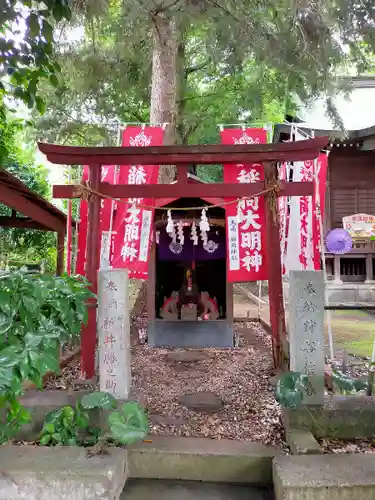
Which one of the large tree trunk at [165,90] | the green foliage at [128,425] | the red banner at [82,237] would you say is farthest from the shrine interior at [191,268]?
the green foliage at [128,425]

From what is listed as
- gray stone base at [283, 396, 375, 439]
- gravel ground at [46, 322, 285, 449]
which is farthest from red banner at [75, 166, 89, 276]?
gray stone base at [283, 396, 375, 439]

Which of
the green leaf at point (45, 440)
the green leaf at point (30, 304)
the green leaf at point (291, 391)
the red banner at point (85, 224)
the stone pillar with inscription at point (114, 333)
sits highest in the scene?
the red banner at point (85, 224)

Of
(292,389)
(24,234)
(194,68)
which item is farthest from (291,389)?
(194,68)

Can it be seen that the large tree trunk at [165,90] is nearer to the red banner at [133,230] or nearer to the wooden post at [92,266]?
the red banner at [133,230]

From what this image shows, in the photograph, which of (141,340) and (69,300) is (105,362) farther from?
(141,340)

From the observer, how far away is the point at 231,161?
18.8 feet

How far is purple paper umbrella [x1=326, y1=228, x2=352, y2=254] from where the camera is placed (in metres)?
13.0

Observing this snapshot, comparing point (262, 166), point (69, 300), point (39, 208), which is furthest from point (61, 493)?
point (39, 208)

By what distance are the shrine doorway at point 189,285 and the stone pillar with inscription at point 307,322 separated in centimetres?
363

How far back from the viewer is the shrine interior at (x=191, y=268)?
8.35 m

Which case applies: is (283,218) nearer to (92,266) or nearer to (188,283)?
(188,283)

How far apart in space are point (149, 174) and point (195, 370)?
11.0 feet

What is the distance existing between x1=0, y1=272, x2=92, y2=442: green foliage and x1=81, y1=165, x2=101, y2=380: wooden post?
1.71 metres

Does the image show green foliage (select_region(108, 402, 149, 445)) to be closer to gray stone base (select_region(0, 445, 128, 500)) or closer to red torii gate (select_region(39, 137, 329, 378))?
gray stone base (select_region(0, 445, 128, 500))
